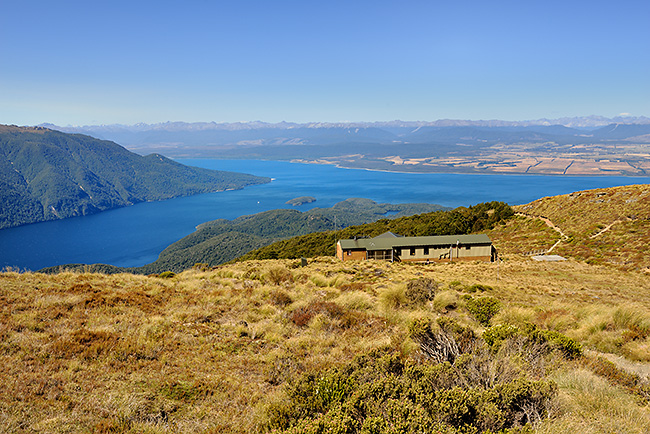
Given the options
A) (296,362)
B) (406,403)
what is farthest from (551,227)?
(406,403)

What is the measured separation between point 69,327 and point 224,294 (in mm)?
4609

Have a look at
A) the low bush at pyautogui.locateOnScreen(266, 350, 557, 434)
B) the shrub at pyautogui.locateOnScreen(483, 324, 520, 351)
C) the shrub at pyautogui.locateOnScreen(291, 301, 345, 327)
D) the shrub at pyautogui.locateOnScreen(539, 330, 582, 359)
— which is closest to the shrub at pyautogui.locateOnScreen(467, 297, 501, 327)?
the shrub at pyautogui.locateOnScreen(539, 330, 582, 359)

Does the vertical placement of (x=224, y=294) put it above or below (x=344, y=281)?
above

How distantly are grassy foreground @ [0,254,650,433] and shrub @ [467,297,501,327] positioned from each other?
4 centimetres

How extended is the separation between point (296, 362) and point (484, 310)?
258 inches

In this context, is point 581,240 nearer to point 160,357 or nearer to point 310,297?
point 310,297

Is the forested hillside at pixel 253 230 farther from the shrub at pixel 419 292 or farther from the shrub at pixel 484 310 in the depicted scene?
the shrub at pixel 484 310

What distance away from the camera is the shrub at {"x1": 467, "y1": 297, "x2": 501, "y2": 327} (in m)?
9.69

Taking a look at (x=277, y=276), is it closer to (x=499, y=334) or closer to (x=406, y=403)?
(x=499, y=334)

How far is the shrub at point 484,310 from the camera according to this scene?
9.69 m

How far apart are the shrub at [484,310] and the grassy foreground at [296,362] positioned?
0.13 ft

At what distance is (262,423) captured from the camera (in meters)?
4.40

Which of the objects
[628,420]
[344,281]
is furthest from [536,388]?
[344,281]

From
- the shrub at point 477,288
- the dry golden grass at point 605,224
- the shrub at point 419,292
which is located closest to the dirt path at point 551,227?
the dry golden grass at point 605,224
